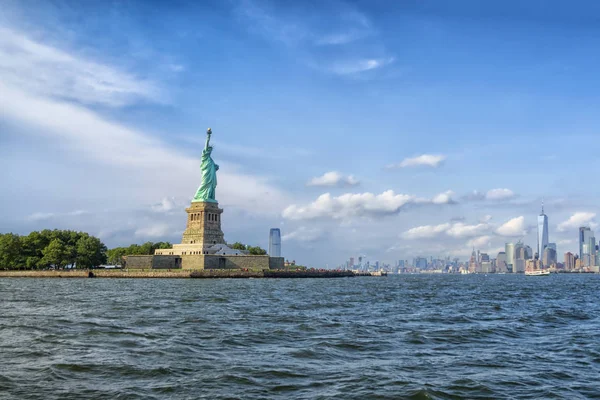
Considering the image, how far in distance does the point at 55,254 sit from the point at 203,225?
29.7 metres

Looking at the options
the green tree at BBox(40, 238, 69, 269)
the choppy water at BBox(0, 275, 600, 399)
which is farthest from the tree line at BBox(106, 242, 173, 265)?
the choppy water at BBox(0, 275, 600, 399)

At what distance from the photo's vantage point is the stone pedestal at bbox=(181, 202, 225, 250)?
118912 millimetres

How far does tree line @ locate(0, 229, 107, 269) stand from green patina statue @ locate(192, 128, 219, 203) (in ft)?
80.1

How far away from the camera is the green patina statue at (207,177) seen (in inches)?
4914

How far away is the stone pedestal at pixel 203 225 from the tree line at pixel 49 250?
20238mm

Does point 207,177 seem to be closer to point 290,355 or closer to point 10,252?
point 10,252

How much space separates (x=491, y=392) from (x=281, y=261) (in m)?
108

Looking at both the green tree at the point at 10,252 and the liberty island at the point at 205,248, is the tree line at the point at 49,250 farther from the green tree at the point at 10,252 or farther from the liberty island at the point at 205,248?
the liberty island at the point at 205,248

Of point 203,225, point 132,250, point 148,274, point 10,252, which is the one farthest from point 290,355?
point 132,250

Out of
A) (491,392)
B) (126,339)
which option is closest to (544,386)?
(491,392)

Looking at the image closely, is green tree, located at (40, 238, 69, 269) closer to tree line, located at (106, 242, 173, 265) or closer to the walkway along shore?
the walkway along shore

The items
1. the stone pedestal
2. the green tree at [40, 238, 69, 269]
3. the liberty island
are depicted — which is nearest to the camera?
the liberty island

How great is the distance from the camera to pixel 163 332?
26.7 metres

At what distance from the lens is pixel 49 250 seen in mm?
117188
